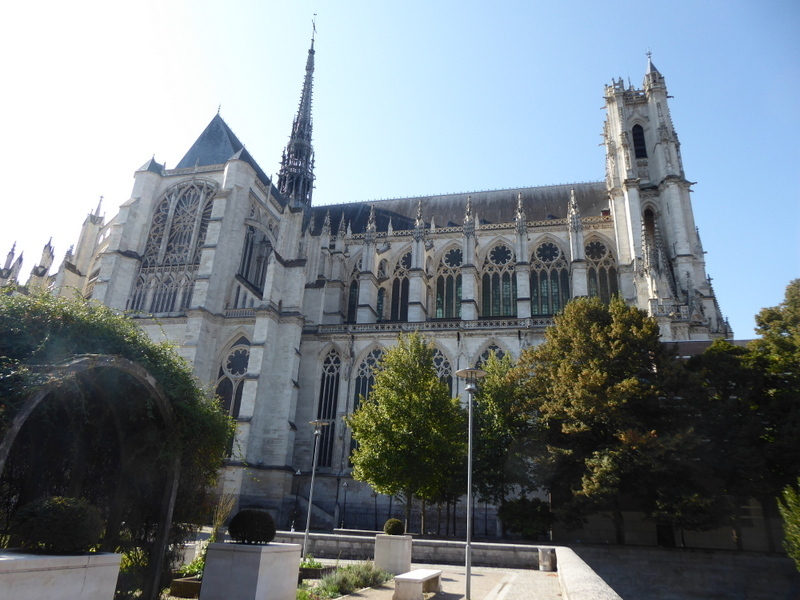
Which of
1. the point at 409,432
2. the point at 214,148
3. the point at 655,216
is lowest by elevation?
the point at 409,432

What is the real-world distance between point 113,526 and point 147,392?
2223 mm

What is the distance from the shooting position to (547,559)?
14.3 meters

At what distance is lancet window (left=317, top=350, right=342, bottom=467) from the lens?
94.8 ft

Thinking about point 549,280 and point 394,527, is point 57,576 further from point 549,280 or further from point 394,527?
point 549,280

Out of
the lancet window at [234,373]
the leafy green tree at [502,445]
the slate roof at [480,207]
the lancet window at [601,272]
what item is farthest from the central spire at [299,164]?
the leafy green tree at [502,445]

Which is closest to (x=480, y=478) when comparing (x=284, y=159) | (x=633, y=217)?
(x=633, y=217)

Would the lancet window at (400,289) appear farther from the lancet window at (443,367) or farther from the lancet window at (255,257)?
the lancet window at (255,257)

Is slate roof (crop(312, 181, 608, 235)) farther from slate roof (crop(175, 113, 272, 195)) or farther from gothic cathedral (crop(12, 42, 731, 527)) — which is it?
slate roof (crop(175, 113, 272, 195))

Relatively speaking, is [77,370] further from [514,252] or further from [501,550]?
[514,252]

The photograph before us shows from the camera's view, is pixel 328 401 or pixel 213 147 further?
pixel 213 147

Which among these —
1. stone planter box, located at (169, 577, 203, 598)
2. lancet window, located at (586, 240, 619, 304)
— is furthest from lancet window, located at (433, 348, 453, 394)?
stone planter box, located at (169, 577, 203, 598)

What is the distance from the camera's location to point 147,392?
31.3 feet

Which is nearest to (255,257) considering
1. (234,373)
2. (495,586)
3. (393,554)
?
(234,373)

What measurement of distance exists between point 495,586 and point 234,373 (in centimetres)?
2080
